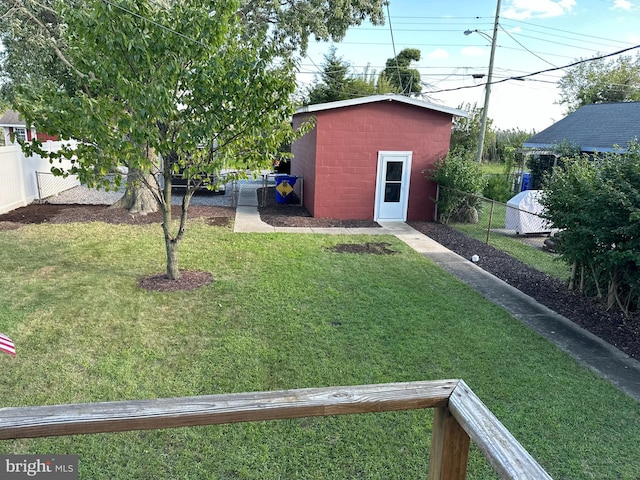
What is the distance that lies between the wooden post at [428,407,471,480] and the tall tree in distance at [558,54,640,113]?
107ft

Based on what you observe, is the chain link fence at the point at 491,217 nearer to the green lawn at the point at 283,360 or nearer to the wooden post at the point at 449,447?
the green lawn at the point at 283,360

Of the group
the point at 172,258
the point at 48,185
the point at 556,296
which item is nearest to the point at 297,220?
the point at 172,258

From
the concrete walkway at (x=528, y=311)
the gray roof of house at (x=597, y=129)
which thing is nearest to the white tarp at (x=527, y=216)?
the concrete walkway at (x=528, y=311)

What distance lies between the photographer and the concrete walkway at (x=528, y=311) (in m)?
4.46

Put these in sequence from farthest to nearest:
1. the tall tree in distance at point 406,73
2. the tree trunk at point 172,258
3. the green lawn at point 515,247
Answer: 1. the tall tree in distance at point 406,73
2. the green lawn at point 515,247
3. the tree trunk at point 172,258

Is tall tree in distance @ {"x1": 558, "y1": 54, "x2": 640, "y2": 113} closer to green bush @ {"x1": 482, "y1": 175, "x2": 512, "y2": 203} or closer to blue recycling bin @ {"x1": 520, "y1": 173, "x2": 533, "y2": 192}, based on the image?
blue recycling bin @ {"x1": 520, "y1": 173, "x2": 533, "y2": 192}

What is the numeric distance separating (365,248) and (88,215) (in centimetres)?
724

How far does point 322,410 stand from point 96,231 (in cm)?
946

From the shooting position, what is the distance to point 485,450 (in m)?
1.29

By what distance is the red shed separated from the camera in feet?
37.4

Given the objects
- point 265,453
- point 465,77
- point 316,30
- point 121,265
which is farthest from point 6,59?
point 465,77

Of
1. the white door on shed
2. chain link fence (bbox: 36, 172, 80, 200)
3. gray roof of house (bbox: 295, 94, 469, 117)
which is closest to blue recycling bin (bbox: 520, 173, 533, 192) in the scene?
gray roof of house (bbox: 295, 94, 469, 117)

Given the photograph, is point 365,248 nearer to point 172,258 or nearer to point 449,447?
point 172,258

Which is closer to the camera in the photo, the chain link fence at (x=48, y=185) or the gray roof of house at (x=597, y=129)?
the chain link fence at (x=48, y=185)
